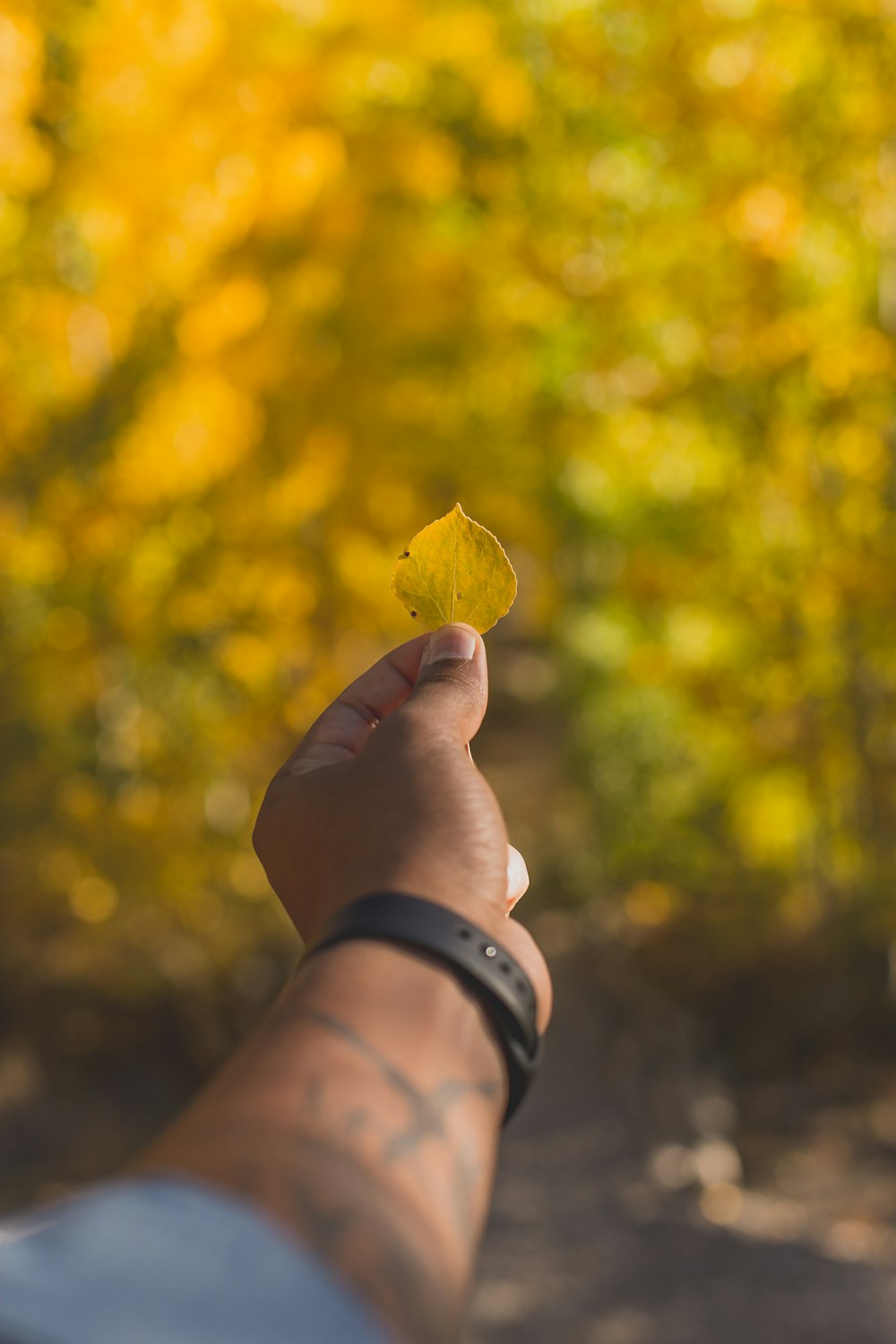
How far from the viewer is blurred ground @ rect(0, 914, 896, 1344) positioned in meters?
4.80

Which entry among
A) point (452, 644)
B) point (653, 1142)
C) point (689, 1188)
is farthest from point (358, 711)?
point (653, 1142)

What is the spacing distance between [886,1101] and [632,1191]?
142cm

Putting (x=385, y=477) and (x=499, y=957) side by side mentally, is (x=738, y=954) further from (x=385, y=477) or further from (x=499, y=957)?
(x=499, y=957)

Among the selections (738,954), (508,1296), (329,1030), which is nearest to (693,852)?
(738,954)

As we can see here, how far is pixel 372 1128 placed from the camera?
762 mm

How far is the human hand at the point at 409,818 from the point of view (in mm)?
978

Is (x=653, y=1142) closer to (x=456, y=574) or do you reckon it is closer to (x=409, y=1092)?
(x=456, y=574)

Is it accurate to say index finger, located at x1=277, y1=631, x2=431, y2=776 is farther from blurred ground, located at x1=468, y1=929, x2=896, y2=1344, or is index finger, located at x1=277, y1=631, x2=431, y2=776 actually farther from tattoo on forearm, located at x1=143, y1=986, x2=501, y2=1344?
blurred ground, located at x1=468, y1=929, x2=896, y2=1344

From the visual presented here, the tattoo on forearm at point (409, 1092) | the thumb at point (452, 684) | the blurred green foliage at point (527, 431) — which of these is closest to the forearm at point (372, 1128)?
the tattoo on forearm at point (409, 1092)

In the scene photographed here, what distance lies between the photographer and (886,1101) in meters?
6.10

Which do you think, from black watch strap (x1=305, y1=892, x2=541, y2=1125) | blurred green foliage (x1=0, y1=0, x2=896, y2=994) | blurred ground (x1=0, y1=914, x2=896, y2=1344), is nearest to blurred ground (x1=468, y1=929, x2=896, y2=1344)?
blurred ground (x1=0, y1=914, x2=896, y2=1344)

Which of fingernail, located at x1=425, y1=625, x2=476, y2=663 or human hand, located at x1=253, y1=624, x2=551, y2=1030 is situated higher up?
fingernail, located at x1=425, y1=625, x2=476, y2=663

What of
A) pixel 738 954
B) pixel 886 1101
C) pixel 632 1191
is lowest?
pixel 632 1191

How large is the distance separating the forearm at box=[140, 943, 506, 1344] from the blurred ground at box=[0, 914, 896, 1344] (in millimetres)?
4310
